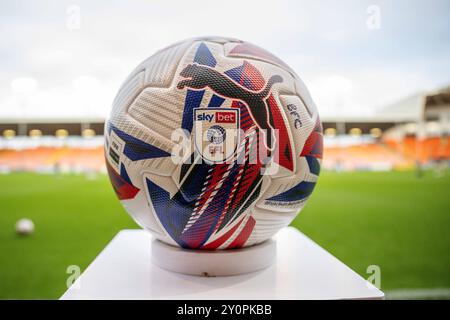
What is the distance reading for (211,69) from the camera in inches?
45.8

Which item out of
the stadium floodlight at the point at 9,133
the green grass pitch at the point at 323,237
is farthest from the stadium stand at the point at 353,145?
the green grass pitch at the point at 323,237

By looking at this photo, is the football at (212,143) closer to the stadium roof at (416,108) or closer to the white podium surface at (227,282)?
the white podium surface at (227,282)

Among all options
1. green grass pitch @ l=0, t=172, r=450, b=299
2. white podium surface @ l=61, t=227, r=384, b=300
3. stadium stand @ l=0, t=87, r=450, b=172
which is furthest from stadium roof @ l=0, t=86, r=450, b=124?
white podium surface @ l=61, t=227, r=384, b=300

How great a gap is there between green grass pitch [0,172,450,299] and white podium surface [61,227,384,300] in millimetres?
1126

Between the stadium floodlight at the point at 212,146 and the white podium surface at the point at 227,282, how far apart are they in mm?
77

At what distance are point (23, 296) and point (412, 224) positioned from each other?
439 cm

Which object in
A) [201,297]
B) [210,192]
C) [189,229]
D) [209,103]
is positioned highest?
[209,103]

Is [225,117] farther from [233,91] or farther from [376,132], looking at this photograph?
[376,132]

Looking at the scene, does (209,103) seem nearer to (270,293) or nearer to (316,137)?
(316,137)

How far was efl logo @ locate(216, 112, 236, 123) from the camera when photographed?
1.10 m

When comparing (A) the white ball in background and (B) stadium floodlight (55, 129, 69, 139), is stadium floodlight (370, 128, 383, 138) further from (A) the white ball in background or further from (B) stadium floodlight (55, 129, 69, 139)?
(A) the white ball in background

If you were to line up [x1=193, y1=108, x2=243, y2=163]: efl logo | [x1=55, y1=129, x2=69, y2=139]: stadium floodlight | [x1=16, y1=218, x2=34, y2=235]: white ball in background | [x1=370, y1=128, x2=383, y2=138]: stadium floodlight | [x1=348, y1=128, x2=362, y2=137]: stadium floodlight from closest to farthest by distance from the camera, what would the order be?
[x1=193, y1=108, x2=243, y2=163]: efl logo < [x1=16, y1=218, x2=34, y2=235]: white ball in background < [x1=55, y1=129, x2=69, y2=139]: stadium floodlight < [x1=348, y1=128, x2=362, y2=137]: stadium floodlight < [x1=370, y1=128, x2=383, y2=138]: stadium floodlight

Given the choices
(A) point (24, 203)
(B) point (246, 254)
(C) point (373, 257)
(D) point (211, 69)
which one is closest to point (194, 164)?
(D) point (211, 69)

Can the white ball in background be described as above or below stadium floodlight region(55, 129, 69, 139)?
above
